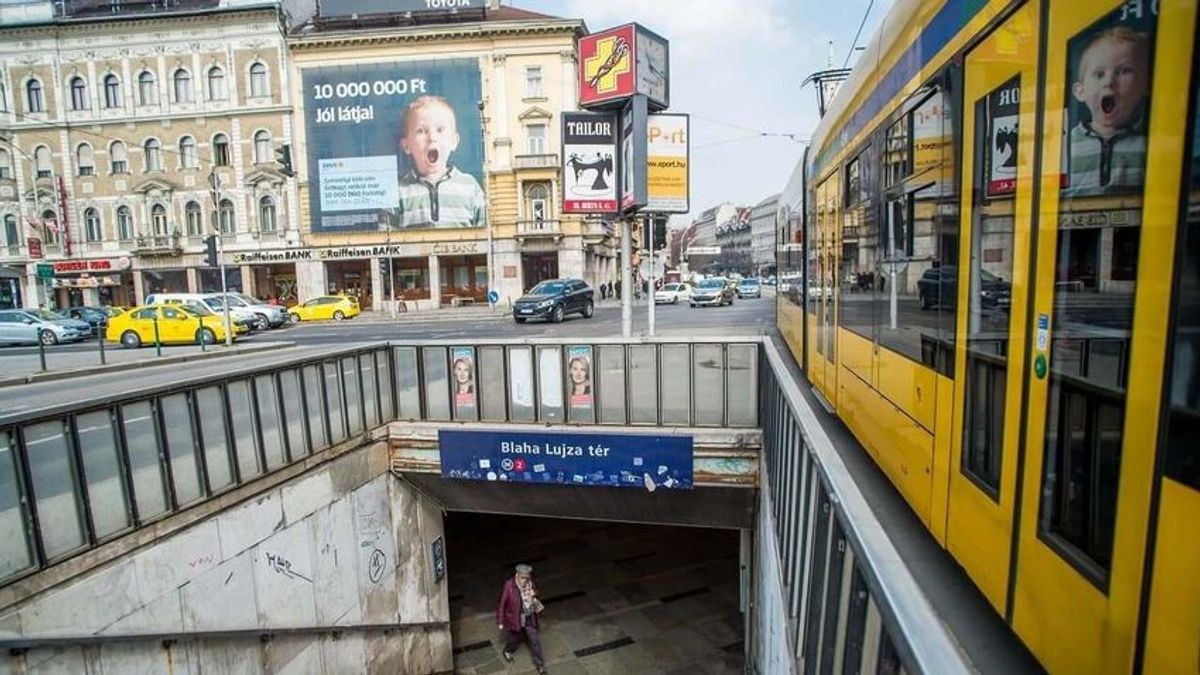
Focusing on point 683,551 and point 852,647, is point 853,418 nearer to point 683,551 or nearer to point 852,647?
point 852,647

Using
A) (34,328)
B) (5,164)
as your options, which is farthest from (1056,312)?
(5,164)

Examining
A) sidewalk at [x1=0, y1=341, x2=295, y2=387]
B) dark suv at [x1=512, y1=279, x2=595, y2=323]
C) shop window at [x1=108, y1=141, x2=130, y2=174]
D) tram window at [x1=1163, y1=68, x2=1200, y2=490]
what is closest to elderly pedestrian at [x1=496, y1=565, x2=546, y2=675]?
tram window at [x1=1163, y1=68, x2=1200, y2=490]

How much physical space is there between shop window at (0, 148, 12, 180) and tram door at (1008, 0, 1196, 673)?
191 ft

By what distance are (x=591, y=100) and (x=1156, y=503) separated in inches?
542

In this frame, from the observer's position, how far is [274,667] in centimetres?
894

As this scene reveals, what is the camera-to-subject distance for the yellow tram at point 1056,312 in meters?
1.95

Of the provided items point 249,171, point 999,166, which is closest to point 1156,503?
point 999,166

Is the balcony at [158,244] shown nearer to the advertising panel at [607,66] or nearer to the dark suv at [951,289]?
the advertising panel at [607,66]

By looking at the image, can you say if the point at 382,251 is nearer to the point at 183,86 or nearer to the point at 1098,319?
the point at 183,86

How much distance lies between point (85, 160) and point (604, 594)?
4716 cm

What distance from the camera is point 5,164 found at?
4353 centimetres

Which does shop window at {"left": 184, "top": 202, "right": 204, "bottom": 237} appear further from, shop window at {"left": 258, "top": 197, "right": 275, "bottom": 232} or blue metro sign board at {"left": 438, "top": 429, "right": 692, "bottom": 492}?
blue metro sign board at {"left": 438, "top": 429, "right": 692, "bottom": 492}

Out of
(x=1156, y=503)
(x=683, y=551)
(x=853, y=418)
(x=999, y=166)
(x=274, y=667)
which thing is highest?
(x=999, y=166)

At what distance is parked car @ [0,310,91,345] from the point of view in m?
26.5
